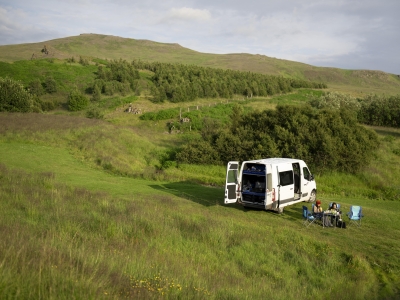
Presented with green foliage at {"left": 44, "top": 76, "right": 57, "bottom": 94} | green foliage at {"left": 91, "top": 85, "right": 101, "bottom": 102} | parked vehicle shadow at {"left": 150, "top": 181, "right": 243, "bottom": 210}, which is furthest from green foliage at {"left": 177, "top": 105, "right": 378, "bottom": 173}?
green foliage at {"left": 44, "top": 76, "right": 57, "bottom": 94}

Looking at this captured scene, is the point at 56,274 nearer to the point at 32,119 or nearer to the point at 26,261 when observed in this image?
→ the point at 26,261

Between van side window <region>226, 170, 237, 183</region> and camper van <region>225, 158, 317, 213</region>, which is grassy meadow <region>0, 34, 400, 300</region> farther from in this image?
van side window <region>226, 170, 237, 183</region>

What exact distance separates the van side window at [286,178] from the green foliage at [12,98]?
120ft

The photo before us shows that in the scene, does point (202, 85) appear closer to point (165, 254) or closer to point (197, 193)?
point (197, 193)

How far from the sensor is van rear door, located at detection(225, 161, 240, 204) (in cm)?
1594

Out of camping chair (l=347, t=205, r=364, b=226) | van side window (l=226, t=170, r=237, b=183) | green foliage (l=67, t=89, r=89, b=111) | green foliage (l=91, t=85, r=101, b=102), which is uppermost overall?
green foliage (l=91, t=85, r=101, b=102)

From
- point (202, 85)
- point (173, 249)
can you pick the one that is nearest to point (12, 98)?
point (173, 249)

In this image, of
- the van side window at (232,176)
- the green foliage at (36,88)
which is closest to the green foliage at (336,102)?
the van side window at (232,176)

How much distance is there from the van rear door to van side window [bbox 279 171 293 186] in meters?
1.96

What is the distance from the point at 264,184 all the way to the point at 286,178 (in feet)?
3.78

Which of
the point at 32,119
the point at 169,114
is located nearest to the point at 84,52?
the point at 169,114

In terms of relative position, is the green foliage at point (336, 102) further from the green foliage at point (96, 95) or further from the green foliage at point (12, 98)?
the green foliage at point (12, 98)

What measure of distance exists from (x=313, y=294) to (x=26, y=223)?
6512 mm

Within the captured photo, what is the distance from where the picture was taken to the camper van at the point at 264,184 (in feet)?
51.0
